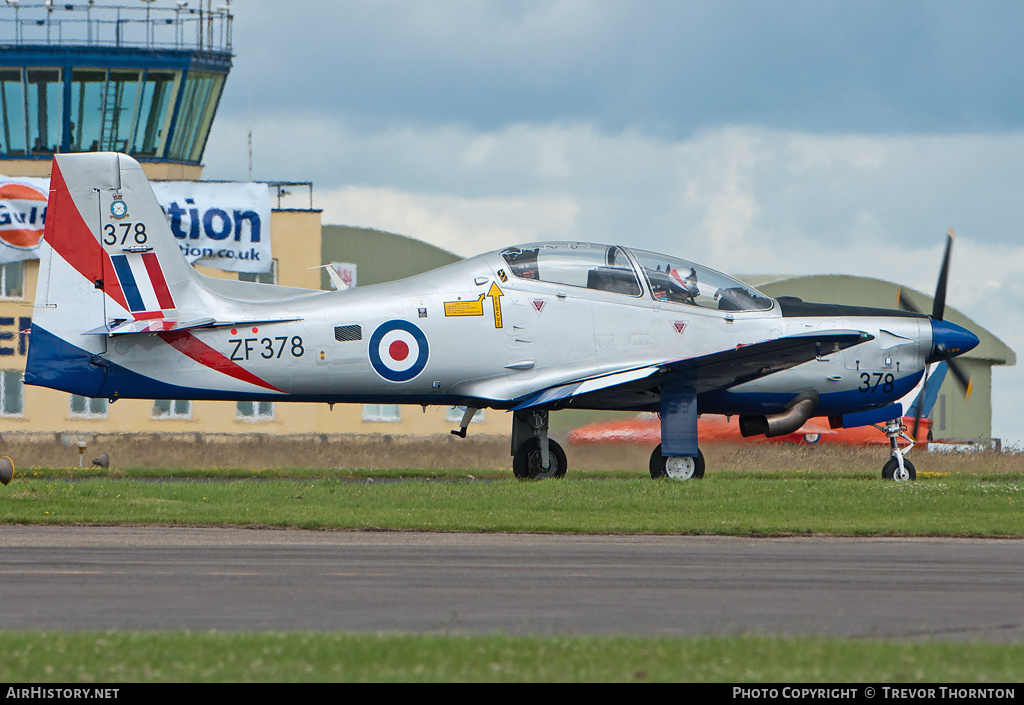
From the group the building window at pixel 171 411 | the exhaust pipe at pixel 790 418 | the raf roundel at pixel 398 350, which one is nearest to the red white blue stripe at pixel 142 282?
the raf roundel at pixel 398 350

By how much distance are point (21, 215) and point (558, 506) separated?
26.0 m

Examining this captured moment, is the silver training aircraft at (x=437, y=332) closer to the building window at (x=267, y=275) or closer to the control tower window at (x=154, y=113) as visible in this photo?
the building window at (x=267, y=275)

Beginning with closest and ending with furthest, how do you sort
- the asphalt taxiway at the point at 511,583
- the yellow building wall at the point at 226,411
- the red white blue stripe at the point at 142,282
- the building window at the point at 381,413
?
the asphalt taxiway at the point at 511,583, the red white blue stripe at the point at 142,282, the yellow building wall at the point at 226,411, the building window at the point at 381,413

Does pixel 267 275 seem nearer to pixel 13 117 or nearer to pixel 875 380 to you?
pixel 13 117

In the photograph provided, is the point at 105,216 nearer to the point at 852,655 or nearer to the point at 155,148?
the point at 852,655

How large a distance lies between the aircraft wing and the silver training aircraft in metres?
0.04

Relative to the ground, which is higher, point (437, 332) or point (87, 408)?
point (437, 332)

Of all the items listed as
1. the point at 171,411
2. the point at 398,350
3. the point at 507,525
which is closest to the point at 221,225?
the point at 171,411

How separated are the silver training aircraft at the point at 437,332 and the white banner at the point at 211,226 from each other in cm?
1712

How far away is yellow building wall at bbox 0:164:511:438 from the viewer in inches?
1453

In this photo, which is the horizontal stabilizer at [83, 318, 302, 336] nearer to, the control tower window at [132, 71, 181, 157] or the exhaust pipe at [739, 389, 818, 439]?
the exhaust pipe at [739, 389, 818, 439]

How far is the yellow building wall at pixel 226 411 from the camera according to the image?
121 feet

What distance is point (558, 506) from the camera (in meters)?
16.2

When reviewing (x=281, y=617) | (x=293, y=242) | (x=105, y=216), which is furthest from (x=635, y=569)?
(x=293, y=242)
